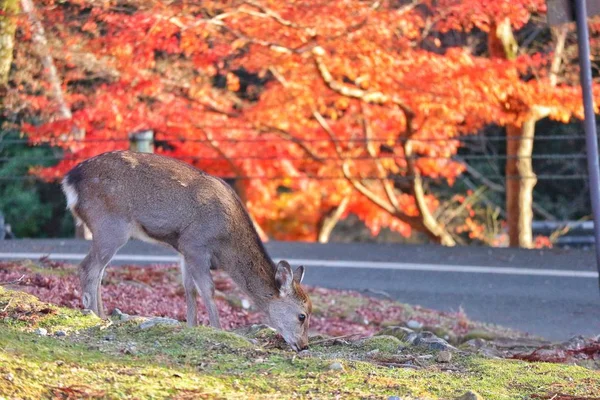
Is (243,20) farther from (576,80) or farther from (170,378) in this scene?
(170,378)

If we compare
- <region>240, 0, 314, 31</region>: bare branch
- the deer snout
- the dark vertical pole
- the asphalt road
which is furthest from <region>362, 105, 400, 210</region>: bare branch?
the deer snout

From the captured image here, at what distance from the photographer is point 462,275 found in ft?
39.6

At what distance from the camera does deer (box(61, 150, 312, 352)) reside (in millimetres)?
7719

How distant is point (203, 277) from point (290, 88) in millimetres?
9050

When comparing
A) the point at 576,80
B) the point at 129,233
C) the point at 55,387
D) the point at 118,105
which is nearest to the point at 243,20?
the point at 118,105

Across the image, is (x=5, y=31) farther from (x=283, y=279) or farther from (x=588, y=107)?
(x=588, y=107)

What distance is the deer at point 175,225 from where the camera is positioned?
7.72 metres

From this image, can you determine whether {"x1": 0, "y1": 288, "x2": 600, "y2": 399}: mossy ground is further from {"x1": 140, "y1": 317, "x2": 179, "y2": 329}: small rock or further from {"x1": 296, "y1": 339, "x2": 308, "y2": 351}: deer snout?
{"x1": 296, "y1": 339, "x2": 308, "y2": 351}: deer snout

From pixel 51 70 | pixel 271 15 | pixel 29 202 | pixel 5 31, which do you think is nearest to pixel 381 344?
pixel 5 31

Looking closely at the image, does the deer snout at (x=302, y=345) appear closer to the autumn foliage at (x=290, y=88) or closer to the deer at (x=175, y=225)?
the deer at (x=175, y=225)

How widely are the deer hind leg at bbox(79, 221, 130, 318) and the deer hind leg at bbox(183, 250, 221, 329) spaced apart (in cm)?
55

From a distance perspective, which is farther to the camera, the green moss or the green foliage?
the green foliage

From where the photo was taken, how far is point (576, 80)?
16422mm

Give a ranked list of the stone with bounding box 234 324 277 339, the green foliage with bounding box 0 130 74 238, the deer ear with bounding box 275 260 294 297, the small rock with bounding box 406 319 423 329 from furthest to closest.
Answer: the green foliage with bounding box 0 130 74 238 < the small rock with bounding box 406 319 423 329 < the deer ear with bounding box 275 260 294 297 < the stone with bounding box 234 324 277 339
